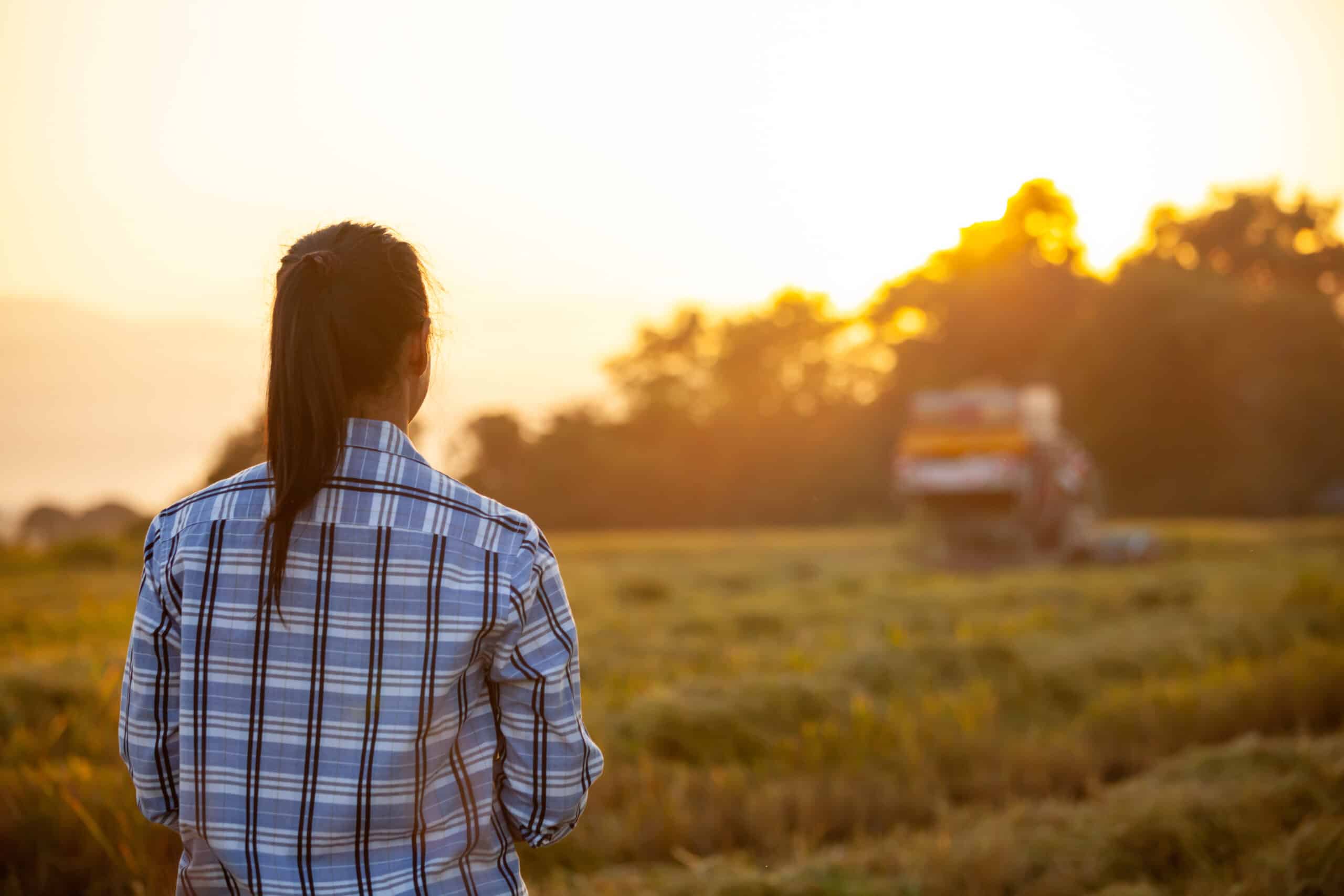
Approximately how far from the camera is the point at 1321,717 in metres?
4.77

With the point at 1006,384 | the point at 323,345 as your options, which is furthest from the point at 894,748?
the point at 1006,384

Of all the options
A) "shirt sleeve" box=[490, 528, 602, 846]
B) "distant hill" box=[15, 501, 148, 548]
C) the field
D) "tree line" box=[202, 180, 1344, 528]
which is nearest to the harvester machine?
"tree line" box=[202, 180, 1344, 528]

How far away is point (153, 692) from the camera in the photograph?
1.14 metres

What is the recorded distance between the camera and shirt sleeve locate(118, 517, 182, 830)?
112 cm

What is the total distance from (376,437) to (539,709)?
30 centimetres

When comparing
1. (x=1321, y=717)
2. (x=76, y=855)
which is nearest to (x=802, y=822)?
(x=76, y=855)

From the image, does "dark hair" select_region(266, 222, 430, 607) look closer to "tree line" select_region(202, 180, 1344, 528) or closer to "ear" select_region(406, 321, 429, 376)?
"ear" select_region(406, 321, 429, 376)

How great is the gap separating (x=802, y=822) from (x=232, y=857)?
8.74 feet

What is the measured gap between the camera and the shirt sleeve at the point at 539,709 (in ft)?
3.50

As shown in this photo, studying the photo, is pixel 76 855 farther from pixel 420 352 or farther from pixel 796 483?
pixel 796 483

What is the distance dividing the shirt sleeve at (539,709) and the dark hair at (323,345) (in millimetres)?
205

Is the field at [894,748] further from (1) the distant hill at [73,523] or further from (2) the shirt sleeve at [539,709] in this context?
(2) the shirt sleeve at [539,709]

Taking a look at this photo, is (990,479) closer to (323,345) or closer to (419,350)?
(419,350)

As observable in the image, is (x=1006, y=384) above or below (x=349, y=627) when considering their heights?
above
